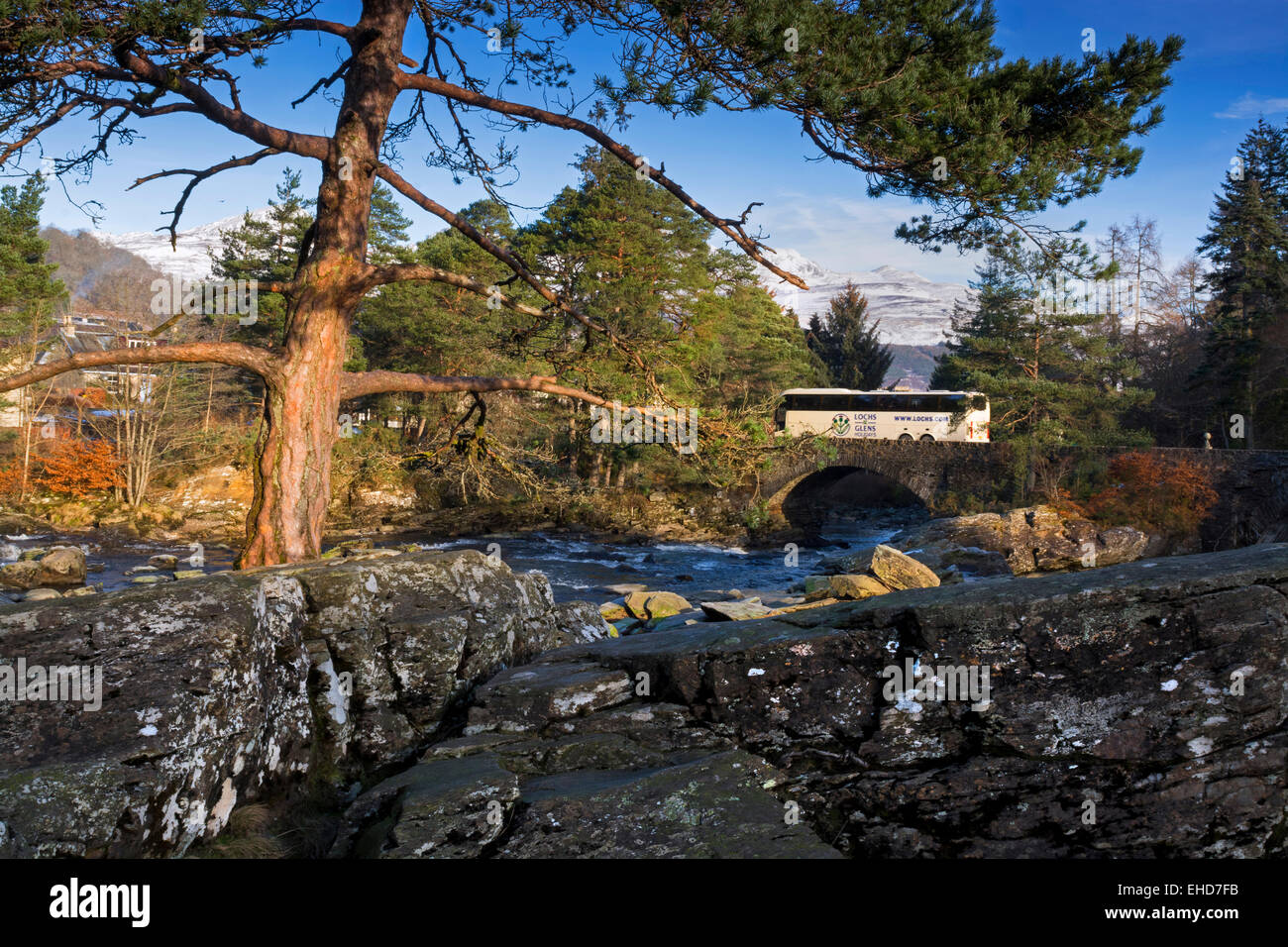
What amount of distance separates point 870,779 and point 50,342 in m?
33.2

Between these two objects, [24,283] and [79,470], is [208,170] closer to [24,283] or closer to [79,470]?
[24,283]

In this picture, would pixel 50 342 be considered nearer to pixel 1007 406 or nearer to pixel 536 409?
pixel 536 409

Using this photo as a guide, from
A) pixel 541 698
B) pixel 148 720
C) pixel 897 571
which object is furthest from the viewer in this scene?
pixel 897 571

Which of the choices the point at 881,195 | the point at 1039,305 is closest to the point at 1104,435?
the point at 1039,305

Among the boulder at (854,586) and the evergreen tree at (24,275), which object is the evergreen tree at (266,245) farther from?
the boulder at (854,586)

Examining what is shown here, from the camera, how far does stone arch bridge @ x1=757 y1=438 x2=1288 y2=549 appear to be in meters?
23.7

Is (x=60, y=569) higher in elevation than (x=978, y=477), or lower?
lower

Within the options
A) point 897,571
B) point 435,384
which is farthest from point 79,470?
point 897,571

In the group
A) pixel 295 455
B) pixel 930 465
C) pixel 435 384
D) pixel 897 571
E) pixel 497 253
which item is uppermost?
pixel 497 253

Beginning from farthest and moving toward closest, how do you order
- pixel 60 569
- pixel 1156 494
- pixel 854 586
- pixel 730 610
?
pixel 1156 494 → pixel 60 569 → pixel 854 586 → pixel 730 610

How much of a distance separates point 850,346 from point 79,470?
47379mm

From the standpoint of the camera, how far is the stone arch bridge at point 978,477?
77.7 ft

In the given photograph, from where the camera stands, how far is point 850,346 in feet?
191

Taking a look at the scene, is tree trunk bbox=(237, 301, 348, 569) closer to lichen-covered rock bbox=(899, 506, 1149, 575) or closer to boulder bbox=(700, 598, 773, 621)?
boulder bbox=(700, 598, 773, 621)
